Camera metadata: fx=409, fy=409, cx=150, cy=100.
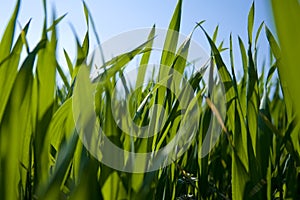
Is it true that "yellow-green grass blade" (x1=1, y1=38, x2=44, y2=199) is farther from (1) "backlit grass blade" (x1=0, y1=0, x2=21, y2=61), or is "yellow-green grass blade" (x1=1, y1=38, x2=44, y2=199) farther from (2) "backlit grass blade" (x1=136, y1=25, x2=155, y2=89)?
(2) "backlit grass blade" (x1=136, y1=25, x2=155, y2=89)

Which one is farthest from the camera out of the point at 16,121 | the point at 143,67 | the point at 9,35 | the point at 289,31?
the point at 143,67

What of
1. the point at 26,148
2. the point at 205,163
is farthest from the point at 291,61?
the point at 205,163

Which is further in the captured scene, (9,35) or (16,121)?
(9,35)

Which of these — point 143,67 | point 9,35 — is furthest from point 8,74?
point 143,67

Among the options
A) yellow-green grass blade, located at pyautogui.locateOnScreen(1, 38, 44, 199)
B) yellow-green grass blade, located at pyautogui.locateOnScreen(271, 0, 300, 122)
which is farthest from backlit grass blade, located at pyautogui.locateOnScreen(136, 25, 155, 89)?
yellow-green grass blade, located at pyautogui.locateOnScreen(271, 0, 300, 122)

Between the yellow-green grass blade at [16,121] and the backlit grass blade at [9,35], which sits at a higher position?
the backlit grass blade at [9,35]

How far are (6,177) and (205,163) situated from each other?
1.00ft

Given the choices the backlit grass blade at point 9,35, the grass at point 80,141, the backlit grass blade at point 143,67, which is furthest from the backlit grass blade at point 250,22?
the backlit grass blade at point 9,35

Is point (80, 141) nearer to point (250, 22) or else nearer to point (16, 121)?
point (16, 121)

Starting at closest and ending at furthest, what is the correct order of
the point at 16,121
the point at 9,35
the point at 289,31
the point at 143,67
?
1. the point at 289,31
2. the point at 16,121
3. the point at 9,35
4. the point at 143,67

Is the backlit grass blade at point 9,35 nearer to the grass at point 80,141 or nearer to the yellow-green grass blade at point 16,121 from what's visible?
the grass at point 80,141

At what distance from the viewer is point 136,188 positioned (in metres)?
0.35

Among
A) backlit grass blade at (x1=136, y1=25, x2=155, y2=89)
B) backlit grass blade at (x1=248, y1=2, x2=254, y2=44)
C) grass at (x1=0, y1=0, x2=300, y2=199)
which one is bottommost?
grass at (x1=0, y1=0, x2=300, y2=199)

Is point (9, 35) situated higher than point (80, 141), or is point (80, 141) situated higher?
point (9, 35)
